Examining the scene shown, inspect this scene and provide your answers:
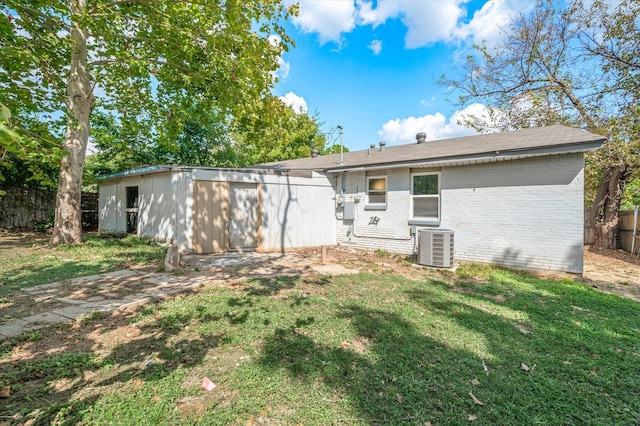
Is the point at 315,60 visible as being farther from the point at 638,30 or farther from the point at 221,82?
the point at 638,30

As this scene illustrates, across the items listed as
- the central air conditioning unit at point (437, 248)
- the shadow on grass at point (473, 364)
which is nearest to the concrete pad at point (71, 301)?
the shadow on grass at point (473, 364)

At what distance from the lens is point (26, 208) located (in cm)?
1214

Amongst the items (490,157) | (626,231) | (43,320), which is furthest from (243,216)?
(626,231)

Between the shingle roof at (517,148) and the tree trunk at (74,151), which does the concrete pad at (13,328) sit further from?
the shingle roof at (517,148)

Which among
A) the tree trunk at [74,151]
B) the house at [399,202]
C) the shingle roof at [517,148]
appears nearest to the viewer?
the shingle roof at [517,148]

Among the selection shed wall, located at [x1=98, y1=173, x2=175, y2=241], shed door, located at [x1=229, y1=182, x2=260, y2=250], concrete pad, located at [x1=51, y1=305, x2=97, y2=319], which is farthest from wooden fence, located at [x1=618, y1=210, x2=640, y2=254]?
shed wall, located at [x1=98, y1=173, x2=175, y2=241]

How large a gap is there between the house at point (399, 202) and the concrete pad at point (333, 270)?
2304 mm

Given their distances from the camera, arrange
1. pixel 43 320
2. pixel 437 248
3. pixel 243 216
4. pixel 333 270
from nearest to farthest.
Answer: pixel 43 320, pixel 333 270, pixel 437 248, pixel 243 216

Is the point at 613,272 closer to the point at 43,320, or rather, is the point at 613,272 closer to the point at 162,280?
the point at 162,280

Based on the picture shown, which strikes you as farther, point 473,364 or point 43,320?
point 43,320

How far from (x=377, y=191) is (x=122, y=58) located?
8164 millimetres

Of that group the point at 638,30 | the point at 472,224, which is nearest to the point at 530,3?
the point at 638,30

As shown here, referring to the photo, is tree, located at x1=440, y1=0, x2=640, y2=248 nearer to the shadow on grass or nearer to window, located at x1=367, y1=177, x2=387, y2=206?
window, located at x1=367, y1=177, x2=387, y2=206

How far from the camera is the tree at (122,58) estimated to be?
698 centimetres
